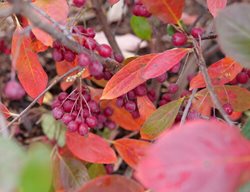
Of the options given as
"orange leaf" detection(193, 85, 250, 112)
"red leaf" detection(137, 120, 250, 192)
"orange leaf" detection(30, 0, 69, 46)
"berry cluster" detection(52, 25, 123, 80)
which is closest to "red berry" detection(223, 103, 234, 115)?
"orange leaf" detection(193, 85, 250, 112)

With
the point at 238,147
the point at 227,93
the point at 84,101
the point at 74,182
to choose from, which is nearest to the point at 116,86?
the point at 84,101

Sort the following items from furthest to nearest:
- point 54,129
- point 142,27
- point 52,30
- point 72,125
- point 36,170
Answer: point 142,27 < point 54,129 < point 72,125 < point 52,30 < point 36,170

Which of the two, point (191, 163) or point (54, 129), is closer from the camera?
point (191, 163)

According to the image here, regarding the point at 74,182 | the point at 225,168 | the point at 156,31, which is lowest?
the point at 74,182

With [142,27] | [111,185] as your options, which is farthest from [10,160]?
[142,27]

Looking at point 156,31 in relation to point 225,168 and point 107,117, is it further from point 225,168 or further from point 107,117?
point 225,168

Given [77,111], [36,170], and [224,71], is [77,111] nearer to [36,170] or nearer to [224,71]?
[224,71]

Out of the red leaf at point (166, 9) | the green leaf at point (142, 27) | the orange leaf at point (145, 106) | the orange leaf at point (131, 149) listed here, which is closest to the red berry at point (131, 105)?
the orange leaf at point (145, 106)

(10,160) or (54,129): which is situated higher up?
(10,160)
